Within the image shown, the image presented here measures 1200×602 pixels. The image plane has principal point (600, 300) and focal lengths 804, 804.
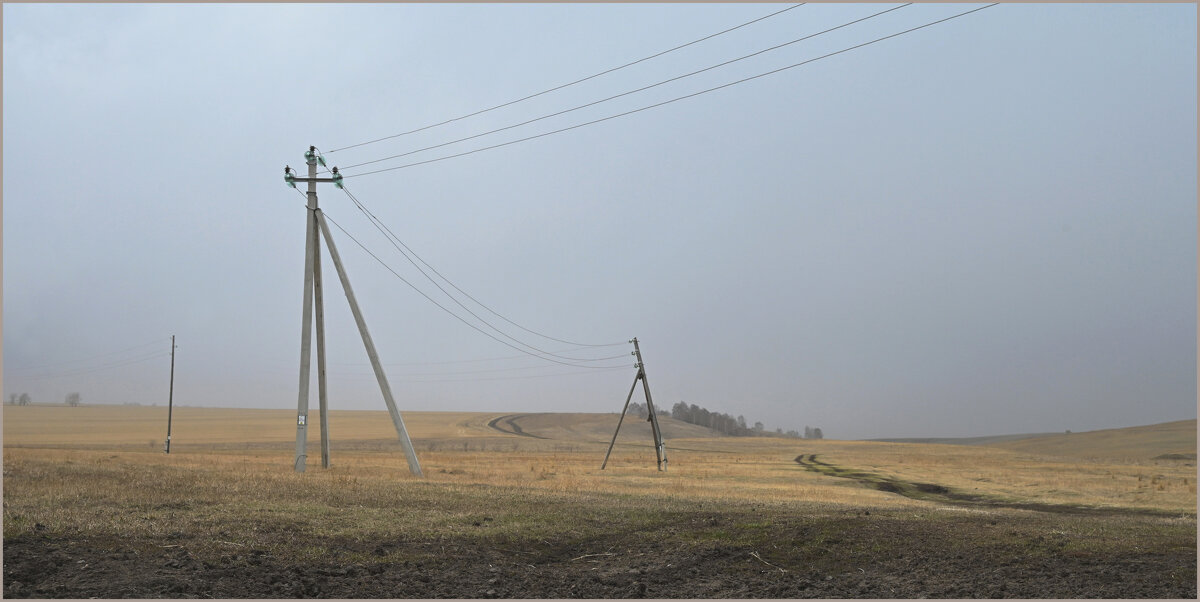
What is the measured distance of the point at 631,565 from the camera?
37.9ft

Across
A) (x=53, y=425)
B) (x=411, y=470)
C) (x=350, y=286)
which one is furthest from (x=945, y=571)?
(x=53, y=425)

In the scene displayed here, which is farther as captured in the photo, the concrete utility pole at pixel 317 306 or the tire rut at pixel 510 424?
the tire rut at pixel 510 424

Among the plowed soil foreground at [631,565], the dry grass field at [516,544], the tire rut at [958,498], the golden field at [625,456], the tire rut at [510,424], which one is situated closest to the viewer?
the plowed soil foreground at [631,565]

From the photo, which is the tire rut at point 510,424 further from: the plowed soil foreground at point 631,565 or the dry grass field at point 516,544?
the plowed soil foreground at point 631,565

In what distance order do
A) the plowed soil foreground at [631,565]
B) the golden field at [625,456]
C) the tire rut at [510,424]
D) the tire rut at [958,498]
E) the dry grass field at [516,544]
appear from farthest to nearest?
the tire rut at [510,424]
the golden field at [625,456]
the tire rut at [958,498]
the dry grass field at [516,544]
the plowed soil foreground at [631,565]

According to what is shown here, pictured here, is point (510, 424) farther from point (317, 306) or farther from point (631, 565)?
point (631, 565)

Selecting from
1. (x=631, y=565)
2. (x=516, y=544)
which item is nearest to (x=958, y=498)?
(x=516, y=544)

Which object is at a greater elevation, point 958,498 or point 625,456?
point 958,498

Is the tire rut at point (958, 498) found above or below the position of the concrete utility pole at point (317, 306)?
below

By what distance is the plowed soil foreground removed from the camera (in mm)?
9438

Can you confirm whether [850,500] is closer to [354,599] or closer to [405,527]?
[405,527]

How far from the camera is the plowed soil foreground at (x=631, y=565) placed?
9.44m

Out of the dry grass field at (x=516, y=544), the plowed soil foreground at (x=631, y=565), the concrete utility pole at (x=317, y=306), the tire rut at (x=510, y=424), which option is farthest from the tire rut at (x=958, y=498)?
the tire rut at (x=510, y=424)

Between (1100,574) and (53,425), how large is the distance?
13436 cm
